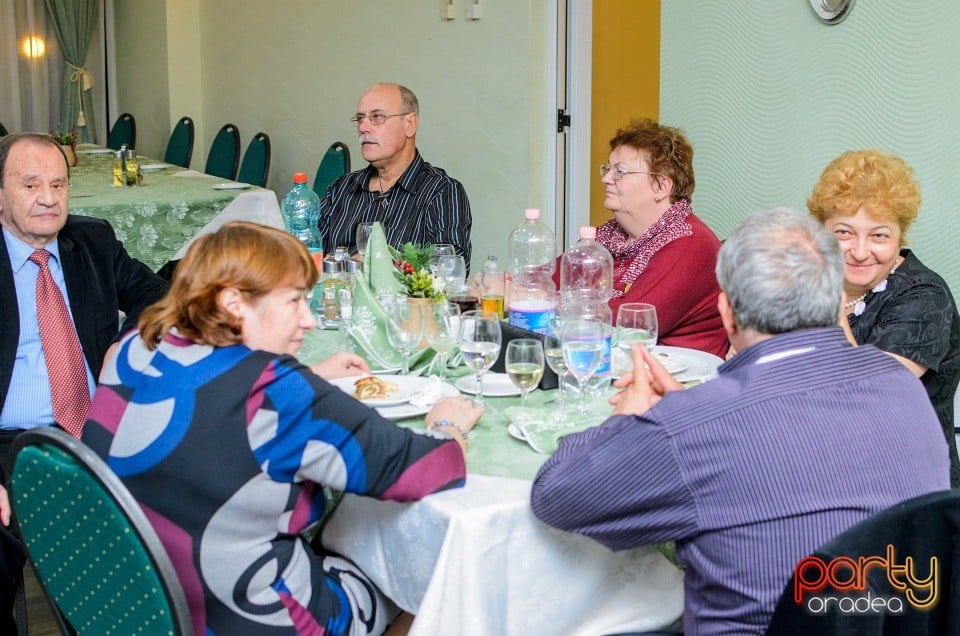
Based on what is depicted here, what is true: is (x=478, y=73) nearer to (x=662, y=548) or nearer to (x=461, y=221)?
(x=461, y=221)

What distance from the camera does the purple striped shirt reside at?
1.38 meters

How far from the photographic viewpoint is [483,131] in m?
5.45

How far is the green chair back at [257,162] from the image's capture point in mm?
6500

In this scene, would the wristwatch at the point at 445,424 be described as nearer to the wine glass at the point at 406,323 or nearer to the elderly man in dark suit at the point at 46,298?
the wine glass at the point at 406,323

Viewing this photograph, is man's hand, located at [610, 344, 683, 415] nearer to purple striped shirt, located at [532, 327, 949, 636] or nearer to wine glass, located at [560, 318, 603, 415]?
wine glass, located at [560, 318, 603, 415]

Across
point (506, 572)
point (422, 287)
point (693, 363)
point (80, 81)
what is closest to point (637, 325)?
point (693, 363)

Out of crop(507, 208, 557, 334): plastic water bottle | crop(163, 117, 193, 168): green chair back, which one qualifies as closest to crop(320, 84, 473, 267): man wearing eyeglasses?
crop(507, 208, 557, 334): plastic water bottle

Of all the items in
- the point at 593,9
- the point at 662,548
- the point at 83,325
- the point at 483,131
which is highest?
the point at 593,9

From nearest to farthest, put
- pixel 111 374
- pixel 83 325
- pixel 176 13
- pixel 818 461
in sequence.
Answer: pixel 818 461
pixel 111 374
pixel 83 325
pixel 176 13

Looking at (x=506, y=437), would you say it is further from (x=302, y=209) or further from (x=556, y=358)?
(x=302, y=209)

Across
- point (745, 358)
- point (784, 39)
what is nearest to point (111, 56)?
point (784, 39)

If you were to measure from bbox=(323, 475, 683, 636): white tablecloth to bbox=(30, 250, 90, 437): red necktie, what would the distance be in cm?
116

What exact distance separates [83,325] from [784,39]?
2294 millimetres

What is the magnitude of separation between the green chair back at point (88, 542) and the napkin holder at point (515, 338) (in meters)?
0.93
